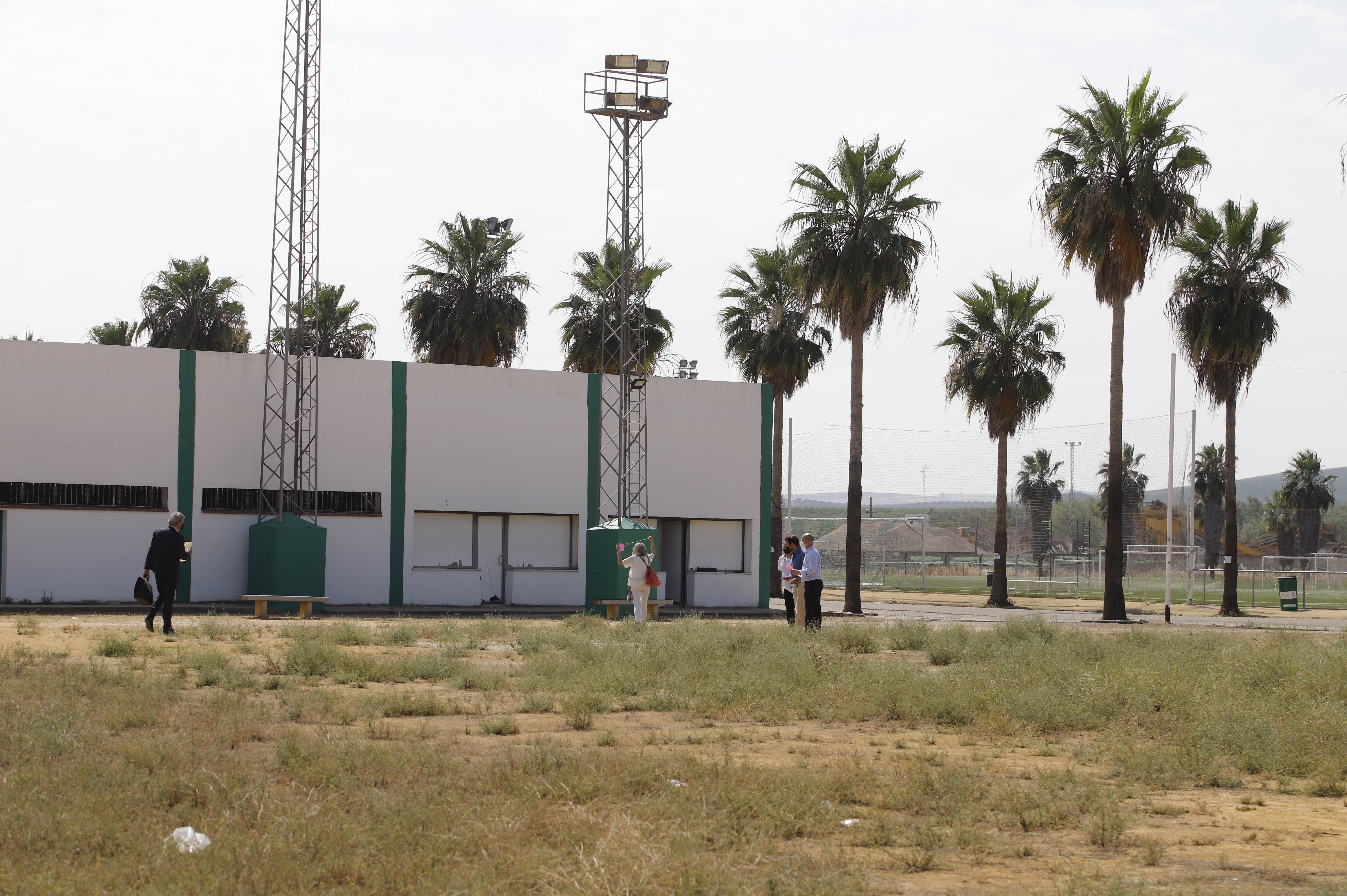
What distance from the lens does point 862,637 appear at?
1895cm

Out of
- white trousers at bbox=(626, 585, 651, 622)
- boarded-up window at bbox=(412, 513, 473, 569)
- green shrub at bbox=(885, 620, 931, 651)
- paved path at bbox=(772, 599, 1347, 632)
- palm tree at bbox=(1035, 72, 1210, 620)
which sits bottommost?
paved path at bbox=(772, 599, 1347, 632)

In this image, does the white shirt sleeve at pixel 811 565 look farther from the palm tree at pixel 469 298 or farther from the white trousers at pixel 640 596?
the palm tree at pixel 469 298

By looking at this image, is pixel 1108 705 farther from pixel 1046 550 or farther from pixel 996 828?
pixel 1046 550

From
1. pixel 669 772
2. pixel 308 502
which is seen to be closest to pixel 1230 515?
pixel 308 502

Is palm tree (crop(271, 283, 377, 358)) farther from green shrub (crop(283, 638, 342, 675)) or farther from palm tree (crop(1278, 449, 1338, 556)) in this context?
palm tree (crop(1278, 449, 1338, 556))

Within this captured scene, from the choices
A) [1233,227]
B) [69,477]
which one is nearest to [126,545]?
[69,477]

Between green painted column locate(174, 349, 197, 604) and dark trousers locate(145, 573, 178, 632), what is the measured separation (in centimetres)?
1074

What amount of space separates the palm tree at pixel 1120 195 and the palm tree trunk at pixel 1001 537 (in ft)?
30.1

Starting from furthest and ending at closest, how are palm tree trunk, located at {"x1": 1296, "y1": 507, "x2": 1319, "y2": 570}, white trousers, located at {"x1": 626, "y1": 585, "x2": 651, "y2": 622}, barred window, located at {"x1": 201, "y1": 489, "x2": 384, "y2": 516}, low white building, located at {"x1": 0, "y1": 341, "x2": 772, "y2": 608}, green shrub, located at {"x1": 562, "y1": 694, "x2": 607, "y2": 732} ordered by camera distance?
1. palm tree trunk, located at {"x1": 1296, "y1": 507, "x2": 1319, "y2": 570}
2. barred window, located at {"x1": 201, "y1": 489, "x2": 384, "y2": 516}
3. low white building, located at {"x1": 0, "y1": 341, "x2": 772, "y2": 608}
4. white trousers, located at {"x1": 626, "y1": 585, "x2": 651, "y2": 622}
5. green shrub, located at {"x1": 562, "y1": 694, "x2": 607, "y2": 732}

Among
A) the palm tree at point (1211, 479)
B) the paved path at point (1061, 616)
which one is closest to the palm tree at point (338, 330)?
the paved path at point (1061, 616)

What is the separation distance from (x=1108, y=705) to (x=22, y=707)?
375 inches

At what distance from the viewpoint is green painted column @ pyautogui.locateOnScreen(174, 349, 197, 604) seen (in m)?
28.9

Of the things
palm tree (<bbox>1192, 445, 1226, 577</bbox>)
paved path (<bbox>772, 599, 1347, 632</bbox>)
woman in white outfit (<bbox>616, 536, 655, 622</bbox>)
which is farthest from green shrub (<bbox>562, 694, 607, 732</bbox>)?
palm tree (<bbox>1192, 445, 1226, 577</bbox>)

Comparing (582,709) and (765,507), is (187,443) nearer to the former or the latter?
(765,507)
